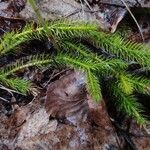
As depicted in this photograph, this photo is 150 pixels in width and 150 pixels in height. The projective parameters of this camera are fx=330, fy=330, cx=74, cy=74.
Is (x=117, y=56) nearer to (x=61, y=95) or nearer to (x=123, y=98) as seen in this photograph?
(x=123, y=98)

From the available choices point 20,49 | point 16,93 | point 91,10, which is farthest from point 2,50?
point 91,10

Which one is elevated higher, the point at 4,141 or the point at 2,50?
the point at 2,50

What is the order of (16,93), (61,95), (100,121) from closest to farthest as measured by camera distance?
(100,121)
(61,95)
(16,93)

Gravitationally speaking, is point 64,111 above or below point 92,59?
below

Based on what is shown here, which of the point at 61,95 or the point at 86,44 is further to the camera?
the point at 86,44

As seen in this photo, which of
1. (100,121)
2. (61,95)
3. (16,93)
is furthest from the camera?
(16,93)

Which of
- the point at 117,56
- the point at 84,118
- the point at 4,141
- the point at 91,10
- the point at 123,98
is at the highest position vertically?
the point at 91,10

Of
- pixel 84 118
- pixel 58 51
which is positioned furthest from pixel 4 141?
pixel 58 51
